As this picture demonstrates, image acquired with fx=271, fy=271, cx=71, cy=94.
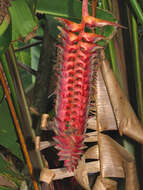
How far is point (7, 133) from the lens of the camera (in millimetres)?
696

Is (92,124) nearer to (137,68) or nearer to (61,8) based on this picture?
(137,68)

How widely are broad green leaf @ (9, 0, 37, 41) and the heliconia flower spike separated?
0.14 metres

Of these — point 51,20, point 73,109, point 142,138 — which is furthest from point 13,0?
point 142,138

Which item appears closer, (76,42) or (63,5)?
(76,42)

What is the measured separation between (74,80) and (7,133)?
359 millimetres

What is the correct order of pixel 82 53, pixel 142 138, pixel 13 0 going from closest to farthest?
pixel 82 53 → pixel 13 0 → pixel 142 138

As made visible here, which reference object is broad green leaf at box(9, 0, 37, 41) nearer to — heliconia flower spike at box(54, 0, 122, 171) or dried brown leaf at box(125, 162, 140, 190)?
heliconia flower spike at box(54, 0, 122, 171)

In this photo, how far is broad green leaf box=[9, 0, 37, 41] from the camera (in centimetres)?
52

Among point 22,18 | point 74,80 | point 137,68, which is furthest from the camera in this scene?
point 137,68

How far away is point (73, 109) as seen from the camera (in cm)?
41

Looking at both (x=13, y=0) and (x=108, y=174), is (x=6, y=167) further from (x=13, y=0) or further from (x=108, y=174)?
(x=13, y=0)

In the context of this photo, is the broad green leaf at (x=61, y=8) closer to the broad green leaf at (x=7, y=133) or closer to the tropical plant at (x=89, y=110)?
the tropical plant at (x=89, y=110)

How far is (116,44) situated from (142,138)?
0.79ft

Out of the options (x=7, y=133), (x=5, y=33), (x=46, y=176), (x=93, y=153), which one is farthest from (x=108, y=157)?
(x=5, y=33)
